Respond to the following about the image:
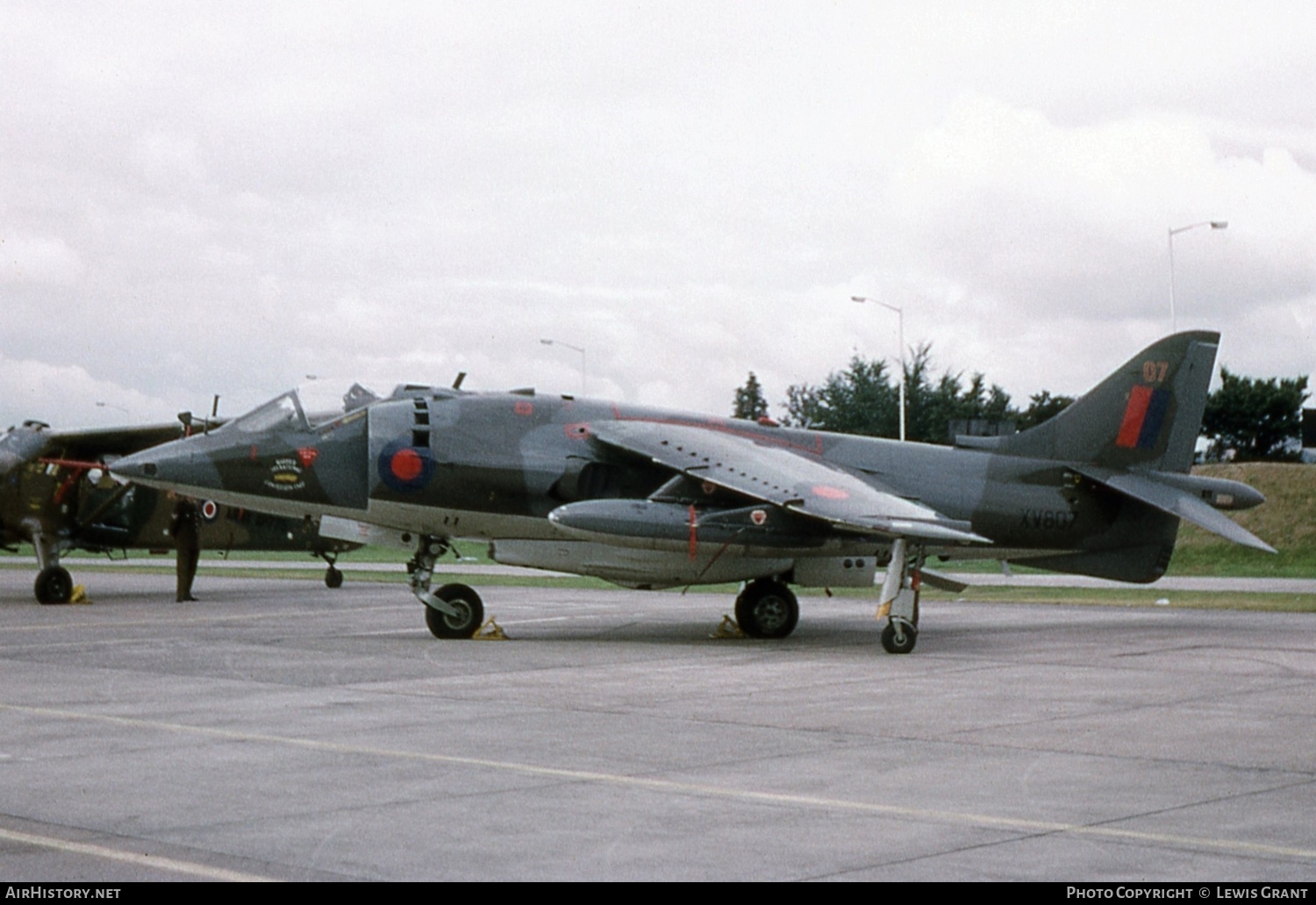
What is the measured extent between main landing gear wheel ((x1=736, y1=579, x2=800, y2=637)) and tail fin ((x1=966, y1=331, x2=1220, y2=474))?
12.4 ft

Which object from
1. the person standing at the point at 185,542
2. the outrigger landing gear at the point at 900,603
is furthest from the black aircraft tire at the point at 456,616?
the person standing at the point at 185,542

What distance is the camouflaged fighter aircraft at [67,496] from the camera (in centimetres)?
2756

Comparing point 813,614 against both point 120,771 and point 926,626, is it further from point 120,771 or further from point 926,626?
point 120,771

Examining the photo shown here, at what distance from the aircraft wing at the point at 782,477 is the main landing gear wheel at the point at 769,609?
A: 1.89 meters

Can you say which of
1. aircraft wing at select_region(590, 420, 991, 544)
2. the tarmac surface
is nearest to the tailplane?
the tarmac surface

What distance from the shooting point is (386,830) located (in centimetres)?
776

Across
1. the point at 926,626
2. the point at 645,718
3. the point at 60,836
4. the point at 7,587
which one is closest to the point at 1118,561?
the point at 926,626

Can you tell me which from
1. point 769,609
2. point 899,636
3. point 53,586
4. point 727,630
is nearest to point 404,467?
point 727,630

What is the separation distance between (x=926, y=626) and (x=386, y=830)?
15.7 metres

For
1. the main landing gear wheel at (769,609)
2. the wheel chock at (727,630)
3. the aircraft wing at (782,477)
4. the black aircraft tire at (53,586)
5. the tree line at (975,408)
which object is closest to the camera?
the aircraft wing at (782,477)

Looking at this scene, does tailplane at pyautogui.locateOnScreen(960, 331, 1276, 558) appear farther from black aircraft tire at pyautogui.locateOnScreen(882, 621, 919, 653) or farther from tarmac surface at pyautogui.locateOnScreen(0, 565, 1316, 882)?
black aircraft tire at pyautogui.locateOnScreen(882, 621, 919, 653)

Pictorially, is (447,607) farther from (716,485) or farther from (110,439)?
(110,439)

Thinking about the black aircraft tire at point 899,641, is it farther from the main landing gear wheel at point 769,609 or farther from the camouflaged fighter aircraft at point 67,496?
the camouflaged fighter aircraft at point 67,496

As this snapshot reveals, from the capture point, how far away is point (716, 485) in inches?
760
